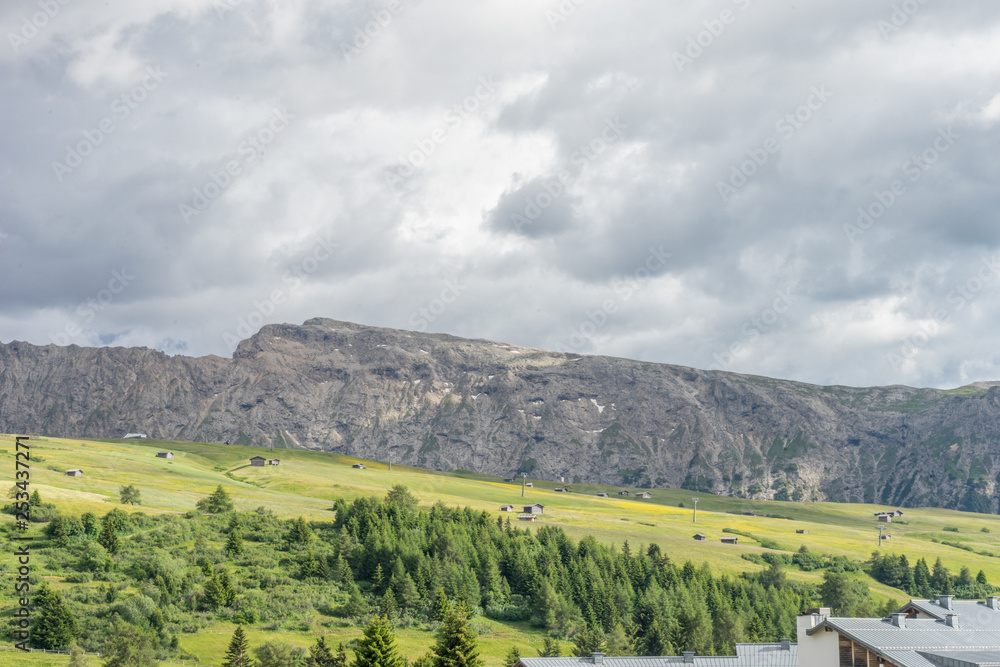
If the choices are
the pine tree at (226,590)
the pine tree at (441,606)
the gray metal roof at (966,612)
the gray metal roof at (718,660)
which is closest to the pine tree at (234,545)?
the pine tree at (226,590)

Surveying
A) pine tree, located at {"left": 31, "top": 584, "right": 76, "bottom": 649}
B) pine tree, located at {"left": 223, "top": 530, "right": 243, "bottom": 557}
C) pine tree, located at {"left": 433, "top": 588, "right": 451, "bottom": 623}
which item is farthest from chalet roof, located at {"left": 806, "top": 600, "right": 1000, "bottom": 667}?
pine tree, located at {"left": 223, "top": 530, "right": 243, "bottom": 557}

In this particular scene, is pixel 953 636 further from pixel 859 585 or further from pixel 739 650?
pixel 859 585

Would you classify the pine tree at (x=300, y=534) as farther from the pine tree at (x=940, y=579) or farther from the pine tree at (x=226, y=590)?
the pine tree at (x=940, y=579)

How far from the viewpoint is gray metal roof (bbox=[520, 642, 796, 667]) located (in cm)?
7369

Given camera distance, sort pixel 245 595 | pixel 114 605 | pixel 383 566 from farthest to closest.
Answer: pixel 383 566 → pixel 245 595 → pixel 114 605

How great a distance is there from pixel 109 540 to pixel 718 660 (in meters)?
87.2

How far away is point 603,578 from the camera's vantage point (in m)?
153

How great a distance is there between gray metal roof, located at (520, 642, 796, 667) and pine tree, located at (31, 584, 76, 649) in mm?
56447

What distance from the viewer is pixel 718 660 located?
7888 centimetres

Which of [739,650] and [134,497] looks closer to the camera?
[739,650]

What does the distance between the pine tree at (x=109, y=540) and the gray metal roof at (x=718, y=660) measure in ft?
256

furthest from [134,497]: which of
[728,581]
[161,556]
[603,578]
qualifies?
[728,581]

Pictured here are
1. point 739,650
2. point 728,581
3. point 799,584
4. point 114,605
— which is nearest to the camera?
point 739,650

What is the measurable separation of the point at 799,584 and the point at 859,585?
12.4 meters
